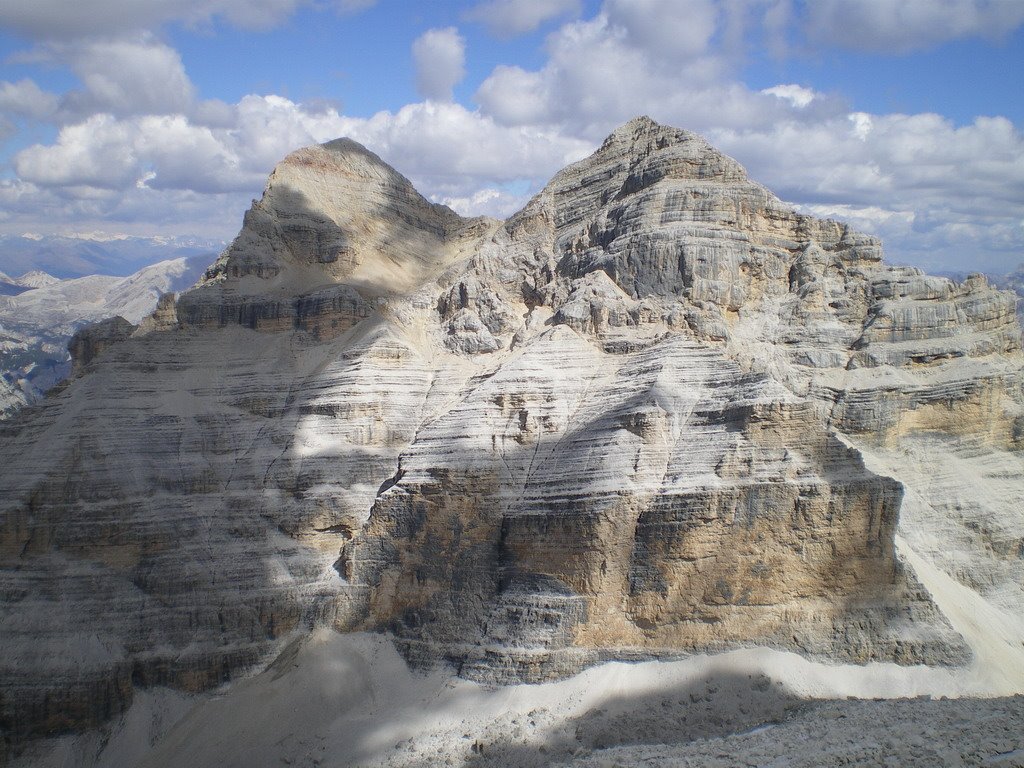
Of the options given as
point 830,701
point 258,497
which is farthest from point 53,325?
point 830,701

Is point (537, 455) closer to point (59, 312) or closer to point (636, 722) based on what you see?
point (636, 722)

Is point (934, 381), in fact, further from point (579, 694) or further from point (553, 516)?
point (579, 694)

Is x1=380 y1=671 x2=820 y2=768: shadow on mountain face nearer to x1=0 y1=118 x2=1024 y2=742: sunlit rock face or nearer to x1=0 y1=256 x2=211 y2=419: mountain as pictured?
x1=0 y1=118 x2=1024 y2=742: sunlit rock face

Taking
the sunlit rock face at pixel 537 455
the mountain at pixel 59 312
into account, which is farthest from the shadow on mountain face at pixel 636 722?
the mountain at pixel 59 312

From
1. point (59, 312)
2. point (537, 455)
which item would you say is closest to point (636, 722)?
point (537, 455)

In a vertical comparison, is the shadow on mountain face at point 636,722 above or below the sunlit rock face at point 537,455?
below

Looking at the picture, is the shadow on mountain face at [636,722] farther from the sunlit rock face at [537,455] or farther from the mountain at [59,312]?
the mountain at [59,312]
